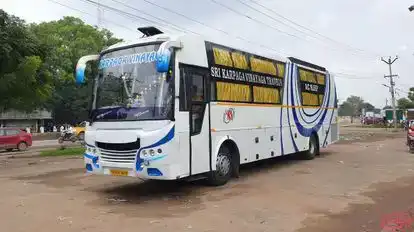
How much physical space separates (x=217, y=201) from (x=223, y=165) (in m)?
1.93

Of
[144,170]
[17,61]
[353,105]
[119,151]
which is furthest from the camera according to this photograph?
[353,105]

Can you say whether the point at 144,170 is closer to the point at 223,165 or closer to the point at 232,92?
the point at 223,165

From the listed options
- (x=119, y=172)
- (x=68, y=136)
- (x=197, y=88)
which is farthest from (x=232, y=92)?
(x=68, y=136)

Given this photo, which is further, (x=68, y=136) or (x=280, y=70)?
(x=68, y=136)

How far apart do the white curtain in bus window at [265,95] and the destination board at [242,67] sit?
6.8 inches

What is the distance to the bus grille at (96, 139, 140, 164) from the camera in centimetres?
901

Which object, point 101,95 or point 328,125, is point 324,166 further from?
point 101,95

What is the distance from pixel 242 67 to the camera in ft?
39.7

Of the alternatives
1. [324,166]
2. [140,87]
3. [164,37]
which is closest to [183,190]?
[140,87]

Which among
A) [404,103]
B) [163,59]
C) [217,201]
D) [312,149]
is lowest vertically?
[217,201]

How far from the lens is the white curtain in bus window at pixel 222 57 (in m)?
11.0

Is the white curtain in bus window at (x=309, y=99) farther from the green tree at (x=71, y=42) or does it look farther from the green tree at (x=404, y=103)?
the green tree at (x=404, y=103)

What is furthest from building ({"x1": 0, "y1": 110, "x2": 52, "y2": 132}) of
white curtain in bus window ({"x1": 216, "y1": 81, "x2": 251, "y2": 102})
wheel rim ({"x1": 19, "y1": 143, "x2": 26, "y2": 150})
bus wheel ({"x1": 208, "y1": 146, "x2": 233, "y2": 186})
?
bus wheel ({"x1": 208, "y1": 146, "x2": 233, "y2": 186})

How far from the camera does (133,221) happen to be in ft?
24.4
